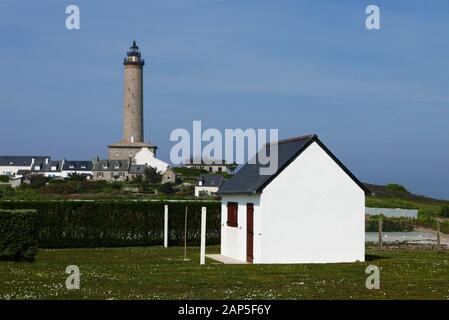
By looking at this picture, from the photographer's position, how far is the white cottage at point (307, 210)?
27.9 m

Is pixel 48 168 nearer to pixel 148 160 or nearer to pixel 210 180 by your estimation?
pixel 148 160

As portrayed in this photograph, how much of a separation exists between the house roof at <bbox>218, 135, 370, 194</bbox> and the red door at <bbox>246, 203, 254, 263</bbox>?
708mm

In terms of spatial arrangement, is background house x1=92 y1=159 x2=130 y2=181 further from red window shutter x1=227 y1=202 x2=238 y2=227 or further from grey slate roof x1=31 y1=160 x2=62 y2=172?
red window shutter x1=227 y1=202 x2=238 y2=227

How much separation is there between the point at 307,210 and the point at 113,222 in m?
14.3

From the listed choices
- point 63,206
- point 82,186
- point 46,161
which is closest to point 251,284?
point 63,206

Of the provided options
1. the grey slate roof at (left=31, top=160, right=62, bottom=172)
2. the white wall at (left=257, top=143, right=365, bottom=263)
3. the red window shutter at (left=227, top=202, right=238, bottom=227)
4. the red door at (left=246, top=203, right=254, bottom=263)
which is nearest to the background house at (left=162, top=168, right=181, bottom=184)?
the grey slate roof at (left=31, top=160, right=62, bottom=172)

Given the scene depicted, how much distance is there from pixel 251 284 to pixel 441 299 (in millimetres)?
5068

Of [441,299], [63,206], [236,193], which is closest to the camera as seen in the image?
[441,299]

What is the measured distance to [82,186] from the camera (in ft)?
327

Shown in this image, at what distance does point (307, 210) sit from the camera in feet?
92.3

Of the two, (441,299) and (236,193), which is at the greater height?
(236,193)

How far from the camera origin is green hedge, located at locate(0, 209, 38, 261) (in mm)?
27062
